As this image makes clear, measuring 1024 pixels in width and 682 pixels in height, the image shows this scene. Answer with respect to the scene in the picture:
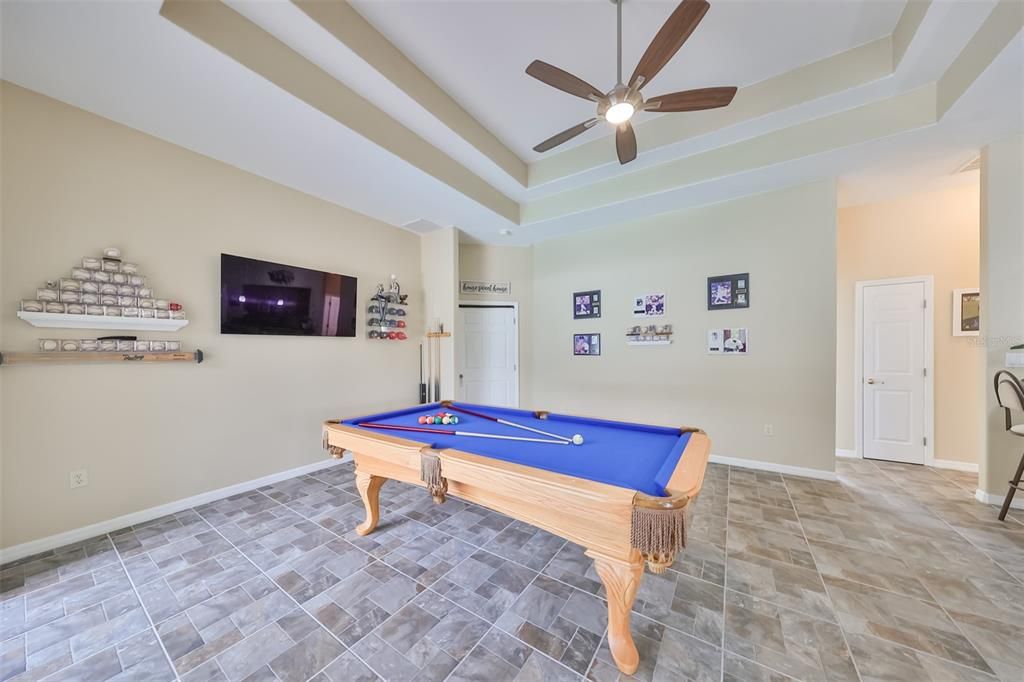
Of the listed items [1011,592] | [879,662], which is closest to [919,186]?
[1011,592]

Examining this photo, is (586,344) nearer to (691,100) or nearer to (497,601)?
(691,100)

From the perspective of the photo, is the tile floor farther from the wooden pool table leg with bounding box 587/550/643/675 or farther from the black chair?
the black chair

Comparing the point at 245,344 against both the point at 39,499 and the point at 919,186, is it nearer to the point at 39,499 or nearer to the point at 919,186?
the point at 39,499

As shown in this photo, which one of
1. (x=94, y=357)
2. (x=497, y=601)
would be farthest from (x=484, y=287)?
(x=497, y=601)

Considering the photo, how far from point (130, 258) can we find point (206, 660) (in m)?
2.71

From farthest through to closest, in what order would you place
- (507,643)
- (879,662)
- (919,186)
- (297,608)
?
(919,186) < (297,608) < (507,643) < (879,662)

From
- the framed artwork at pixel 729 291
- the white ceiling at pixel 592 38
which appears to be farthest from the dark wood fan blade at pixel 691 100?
the framed artwork at pixel 729 291

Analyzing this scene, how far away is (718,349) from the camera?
3.80m

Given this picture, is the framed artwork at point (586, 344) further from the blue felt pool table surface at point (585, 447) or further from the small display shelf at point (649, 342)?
the blue felt pool table surface at point (585, 447)

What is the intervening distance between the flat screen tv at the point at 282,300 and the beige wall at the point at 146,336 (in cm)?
10

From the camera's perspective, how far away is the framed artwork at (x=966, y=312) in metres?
3.46

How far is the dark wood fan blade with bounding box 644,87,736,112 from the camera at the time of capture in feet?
6.68

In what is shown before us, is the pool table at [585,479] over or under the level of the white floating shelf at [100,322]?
under

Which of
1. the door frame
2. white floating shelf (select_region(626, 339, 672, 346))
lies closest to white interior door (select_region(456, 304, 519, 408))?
white floating shelf (select_region(626, 339, 672, 346))
